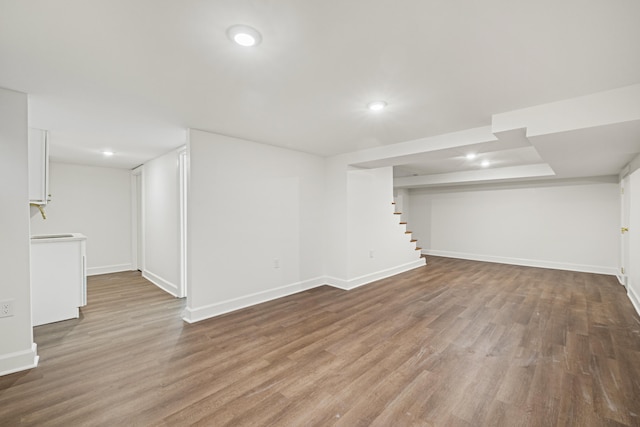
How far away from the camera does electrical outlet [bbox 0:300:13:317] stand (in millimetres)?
2141

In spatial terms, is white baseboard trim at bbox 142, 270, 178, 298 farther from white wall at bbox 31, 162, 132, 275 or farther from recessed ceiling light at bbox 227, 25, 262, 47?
recessed ceiling light at bbox 227, 25, 262, 47

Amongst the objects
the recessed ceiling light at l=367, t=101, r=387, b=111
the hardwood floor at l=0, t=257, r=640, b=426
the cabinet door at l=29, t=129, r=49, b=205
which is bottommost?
the hardwood floor at l=0, t=257, r=640, b=426

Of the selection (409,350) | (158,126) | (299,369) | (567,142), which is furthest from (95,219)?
(567,142)

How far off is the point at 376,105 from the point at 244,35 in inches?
54.2

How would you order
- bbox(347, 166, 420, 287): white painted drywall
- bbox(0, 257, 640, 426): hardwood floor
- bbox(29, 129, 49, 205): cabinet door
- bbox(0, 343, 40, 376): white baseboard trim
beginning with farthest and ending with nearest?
bbox(347, 166, 420, 287): white painted drywall
bbox(29, 129, 49, 205): cabinet door
bbox(0, 343, 40, 376): white baseboard trim
bbox(0, 257, 640, 426): hardwood floor

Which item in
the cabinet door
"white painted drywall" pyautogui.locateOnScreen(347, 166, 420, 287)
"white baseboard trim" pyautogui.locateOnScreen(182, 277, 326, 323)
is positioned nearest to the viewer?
the cabinet door

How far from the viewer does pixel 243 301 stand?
3.65 metres

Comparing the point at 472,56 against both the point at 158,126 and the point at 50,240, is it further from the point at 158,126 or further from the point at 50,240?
the point at 50,240

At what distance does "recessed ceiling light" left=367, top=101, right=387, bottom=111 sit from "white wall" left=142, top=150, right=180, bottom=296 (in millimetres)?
3125

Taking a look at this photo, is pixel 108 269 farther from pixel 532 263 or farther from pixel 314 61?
pixel 532 263

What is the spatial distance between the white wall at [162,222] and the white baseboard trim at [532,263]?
6743mm

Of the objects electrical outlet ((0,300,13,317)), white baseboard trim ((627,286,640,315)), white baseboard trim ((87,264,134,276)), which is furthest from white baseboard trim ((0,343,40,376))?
white baseboard trim ((627,286,640,315))

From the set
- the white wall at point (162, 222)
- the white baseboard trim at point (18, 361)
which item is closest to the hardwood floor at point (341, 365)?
the white baseboard trim at point (18, 361)

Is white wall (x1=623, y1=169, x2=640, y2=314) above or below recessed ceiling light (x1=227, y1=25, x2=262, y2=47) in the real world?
below
